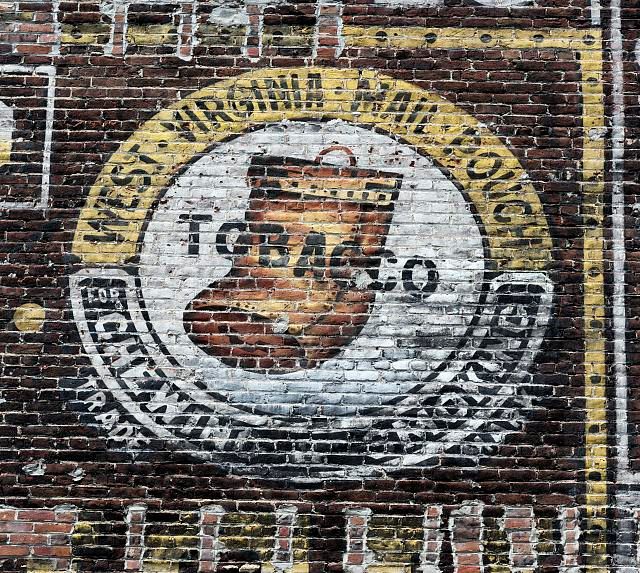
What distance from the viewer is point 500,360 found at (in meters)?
4.04

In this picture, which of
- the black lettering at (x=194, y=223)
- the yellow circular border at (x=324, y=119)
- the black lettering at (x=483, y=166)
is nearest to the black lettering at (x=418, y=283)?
the yellow circular border at (x=324, y=119)

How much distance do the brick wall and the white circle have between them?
16mm

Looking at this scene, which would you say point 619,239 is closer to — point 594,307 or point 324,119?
point 594,307

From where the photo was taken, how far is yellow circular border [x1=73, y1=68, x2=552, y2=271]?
4.13m

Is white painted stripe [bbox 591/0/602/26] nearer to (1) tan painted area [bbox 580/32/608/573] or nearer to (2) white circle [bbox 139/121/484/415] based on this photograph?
(1) tan painted area [bbox 580/32/608/573]

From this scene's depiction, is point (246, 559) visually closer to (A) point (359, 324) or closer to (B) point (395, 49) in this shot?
(A) point (359, 324)

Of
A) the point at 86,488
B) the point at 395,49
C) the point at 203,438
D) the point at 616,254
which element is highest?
the point at 395,49

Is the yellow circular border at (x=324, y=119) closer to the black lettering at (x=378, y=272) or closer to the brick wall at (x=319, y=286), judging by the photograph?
the brick wall at (x=319, y=286)

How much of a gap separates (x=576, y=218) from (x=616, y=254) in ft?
1.01

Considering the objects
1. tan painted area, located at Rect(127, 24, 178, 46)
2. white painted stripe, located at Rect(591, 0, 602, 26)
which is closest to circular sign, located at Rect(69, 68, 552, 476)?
tan painted area, located at Rect(127, 24, 178, 46)

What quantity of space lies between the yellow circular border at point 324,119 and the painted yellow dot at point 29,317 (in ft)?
1.30

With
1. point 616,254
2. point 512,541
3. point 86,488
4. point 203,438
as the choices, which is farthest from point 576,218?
point 86,488

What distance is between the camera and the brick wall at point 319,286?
3918mm

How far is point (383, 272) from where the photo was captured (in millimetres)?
4102
